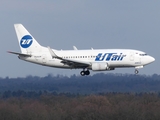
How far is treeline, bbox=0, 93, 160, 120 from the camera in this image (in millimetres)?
120938

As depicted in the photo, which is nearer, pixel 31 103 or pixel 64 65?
pixel 64 65

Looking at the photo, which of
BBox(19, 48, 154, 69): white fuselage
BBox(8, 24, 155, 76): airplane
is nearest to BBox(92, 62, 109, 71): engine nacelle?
BBox(8, 24, 155, 76): airplane

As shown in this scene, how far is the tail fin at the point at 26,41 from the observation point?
102938 millimetres

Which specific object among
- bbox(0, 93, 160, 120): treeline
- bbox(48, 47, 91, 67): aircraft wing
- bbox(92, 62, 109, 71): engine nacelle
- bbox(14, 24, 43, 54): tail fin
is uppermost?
bbox(14, 24, 43, 54): tail fin

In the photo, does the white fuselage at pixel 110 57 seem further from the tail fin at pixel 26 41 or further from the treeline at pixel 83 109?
the treeline at pixel 83 109

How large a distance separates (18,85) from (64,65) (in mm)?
96570

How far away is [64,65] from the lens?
9906cm

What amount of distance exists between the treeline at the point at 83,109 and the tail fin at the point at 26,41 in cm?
1831

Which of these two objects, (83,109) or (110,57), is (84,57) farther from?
(83,109)

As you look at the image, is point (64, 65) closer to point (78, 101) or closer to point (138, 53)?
point (138, 53)

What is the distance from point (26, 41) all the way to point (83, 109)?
81.3 feet

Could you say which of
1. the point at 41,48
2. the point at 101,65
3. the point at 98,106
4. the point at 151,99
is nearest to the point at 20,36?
the point at 41,48

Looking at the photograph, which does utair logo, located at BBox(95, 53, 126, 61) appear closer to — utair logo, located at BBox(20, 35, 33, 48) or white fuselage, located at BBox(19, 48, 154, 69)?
white fuselage, located at BBox(19, 48, 154, 69)

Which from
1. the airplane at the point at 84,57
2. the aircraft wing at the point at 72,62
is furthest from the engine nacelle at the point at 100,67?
the aircraft wing at the point at 72,62
